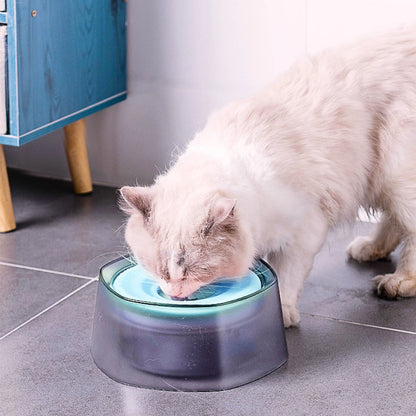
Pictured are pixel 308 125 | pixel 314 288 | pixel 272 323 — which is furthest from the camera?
pixel 314 288

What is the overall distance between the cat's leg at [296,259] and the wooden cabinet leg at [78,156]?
1051mm

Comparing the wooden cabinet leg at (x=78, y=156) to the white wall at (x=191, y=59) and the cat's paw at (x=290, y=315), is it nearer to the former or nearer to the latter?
the white wall at (x=191, y=59)

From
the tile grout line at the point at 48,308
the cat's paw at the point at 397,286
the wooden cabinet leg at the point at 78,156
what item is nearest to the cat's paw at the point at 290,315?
Result: the cat's paw at the point at 397,286

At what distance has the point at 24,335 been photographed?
6.40ft

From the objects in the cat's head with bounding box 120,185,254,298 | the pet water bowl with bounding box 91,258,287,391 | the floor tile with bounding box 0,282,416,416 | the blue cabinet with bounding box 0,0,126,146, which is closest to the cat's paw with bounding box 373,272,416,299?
the floor tile with bounding box 0,282,416,416

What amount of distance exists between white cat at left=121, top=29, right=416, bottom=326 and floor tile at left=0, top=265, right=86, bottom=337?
490 millimetres

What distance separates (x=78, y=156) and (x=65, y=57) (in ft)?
1.32

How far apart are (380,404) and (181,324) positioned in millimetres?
433

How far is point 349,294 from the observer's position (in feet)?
7.06

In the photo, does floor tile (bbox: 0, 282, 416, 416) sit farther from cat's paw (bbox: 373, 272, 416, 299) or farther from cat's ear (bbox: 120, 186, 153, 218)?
cat's ear (bbox: 120, 186, 153, 218)

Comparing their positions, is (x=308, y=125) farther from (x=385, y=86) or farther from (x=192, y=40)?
(x=192, y=40)

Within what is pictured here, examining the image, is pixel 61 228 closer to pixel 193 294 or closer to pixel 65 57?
pixel 65 57

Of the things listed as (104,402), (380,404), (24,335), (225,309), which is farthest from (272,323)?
(24,335)

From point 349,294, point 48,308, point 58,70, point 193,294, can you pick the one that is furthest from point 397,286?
point 58,70
